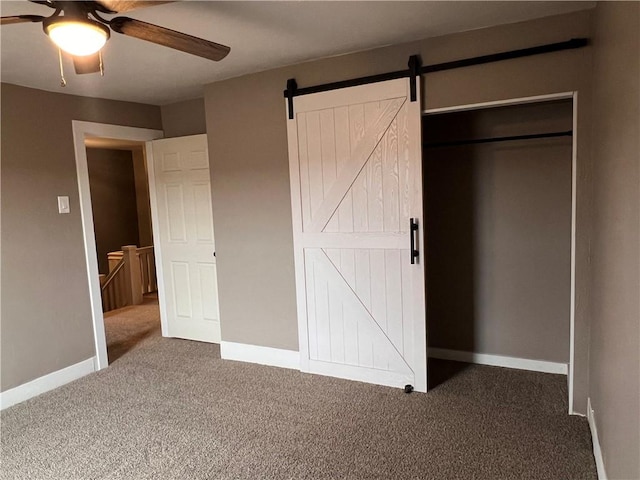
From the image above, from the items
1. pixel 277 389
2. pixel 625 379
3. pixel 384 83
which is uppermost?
pixel 384 83

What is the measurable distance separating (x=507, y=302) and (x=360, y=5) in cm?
240

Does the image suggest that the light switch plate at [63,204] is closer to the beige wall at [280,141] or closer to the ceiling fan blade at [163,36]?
the beige wall at [280,141]

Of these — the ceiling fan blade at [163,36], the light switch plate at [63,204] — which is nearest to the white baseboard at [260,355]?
the light switch plate at [63,204]

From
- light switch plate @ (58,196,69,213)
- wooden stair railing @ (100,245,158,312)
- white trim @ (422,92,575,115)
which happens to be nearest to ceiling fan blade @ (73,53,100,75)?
light switch plate @ (58,196,69,213)

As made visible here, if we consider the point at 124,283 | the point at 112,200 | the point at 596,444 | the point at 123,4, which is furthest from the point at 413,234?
the point at 112,200

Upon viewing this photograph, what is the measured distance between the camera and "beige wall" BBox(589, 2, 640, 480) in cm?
140

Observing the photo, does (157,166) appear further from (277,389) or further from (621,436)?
(621,436)

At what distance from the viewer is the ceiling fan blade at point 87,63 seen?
79.7 inches

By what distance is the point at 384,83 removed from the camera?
296 centimetres

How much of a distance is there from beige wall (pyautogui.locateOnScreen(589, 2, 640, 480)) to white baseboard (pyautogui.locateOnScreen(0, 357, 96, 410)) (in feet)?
12.0

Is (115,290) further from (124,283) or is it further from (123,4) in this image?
(123,4)

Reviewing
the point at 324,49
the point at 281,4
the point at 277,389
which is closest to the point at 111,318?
the point at 277,389

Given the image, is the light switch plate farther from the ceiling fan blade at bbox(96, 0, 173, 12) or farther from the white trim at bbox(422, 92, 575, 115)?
the white trim at bbox(422, 92, 575, 115)

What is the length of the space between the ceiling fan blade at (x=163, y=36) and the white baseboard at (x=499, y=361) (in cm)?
286
